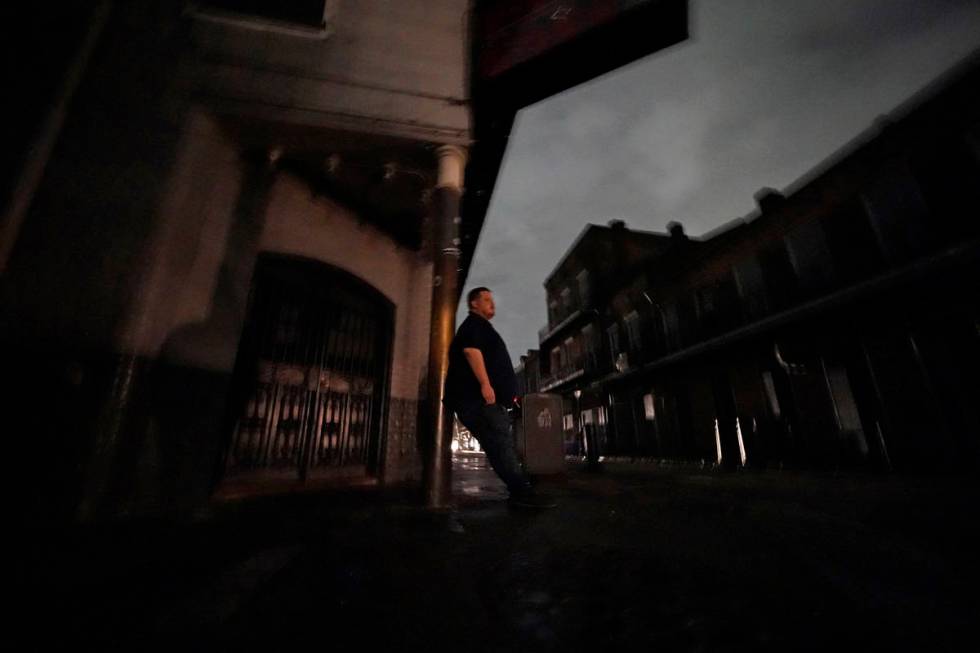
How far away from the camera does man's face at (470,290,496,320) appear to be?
3238 millimetres

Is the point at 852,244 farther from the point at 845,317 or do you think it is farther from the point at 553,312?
the point at 553,312

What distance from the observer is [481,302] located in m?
3.24

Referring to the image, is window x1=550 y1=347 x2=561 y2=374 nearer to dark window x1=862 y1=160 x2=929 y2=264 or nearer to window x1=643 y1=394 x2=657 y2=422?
window x1=643 y1=394 x2=657 y2=422

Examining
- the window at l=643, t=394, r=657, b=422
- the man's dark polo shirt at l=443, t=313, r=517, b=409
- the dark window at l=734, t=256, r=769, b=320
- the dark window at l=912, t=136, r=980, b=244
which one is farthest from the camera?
the window at l=643, t=394, r=657, b=422

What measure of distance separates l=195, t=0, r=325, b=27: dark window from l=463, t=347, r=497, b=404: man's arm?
14.2 ft

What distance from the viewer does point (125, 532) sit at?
2.08 meters

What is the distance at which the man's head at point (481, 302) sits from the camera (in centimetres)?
324

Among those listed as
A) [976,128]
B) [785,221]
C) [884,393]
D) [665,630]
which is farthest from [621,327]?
[665,630]

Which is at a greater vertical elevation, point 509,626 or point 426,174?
point 426,174

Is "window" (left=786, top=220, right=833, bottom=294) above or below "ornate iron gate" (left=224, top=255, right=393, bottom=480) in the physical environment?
above

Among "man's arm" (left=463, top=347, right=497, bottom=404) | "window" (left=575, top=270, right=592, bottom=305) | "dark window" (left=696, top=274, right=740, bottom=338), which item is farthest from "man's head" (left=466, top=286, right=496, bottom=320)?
"window" (left=575, top=270, right=592, bottom=305)

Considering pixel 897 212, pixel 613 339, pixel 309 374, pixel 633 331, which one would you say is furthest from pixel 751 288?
pixel 309 374

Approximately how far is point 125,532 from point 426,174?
13.3 ft

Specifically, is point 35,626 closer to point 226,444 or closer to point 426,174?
point 226,444
